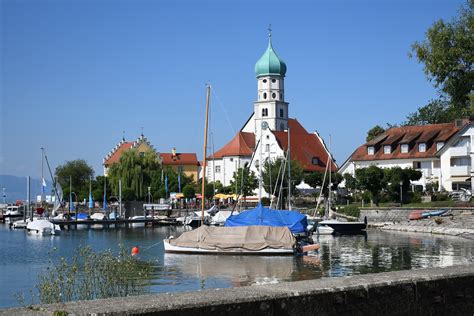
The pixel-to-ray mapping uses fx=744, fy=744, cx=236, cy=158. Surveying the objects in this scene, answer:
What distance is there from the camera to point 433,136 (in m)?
97.1

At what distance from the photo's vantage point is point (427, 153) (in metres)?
95.9

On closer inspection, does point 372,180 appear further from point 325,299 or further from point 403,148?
point 325,299

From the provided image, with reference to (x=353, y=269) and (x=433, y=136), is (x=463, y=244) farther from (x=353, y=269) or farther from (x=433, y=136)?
(x=433, y=136)

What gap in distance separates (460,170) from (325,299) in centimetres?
8661

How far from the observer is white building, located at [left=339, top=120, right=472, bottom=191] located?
90.6 meters

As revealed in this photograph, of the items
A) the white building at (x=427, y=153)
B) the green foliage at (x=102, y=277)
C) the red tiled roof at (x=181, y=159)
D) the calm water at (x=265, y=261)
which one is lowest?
the calm water at (x=265, y=261)

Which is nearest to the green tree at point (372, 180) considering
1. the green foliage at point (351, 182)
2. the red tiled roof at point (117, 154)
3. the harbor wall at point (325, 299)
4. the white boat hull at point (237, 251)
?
the green foliage at point (351, 182)

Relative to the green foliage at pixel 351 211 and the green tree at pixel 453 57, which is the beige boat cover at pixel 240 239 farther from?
the green foliage at pixel 351 211

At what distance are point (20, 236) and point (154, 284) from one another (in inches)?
2011

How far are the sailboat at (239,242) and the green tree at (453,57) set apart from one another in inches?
932

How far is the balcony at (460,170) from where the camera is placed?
89.4 metres

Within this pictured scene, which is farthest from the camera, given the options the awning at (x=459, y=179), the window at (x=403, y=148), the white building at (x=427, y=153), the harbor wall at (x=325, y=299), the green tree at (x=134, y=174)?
the green tree at (x=134, y=174)

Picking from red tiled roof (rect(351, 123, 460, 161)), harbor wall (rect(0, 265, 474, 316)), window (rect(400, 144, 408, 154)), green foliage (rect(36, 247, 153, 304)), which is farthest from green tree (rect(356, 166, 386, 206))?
harbor wall (rect(0, 265, 474, 316))

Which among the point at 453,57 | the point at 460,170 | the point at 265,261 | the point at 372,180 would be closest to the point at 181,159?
the point at 460,170
